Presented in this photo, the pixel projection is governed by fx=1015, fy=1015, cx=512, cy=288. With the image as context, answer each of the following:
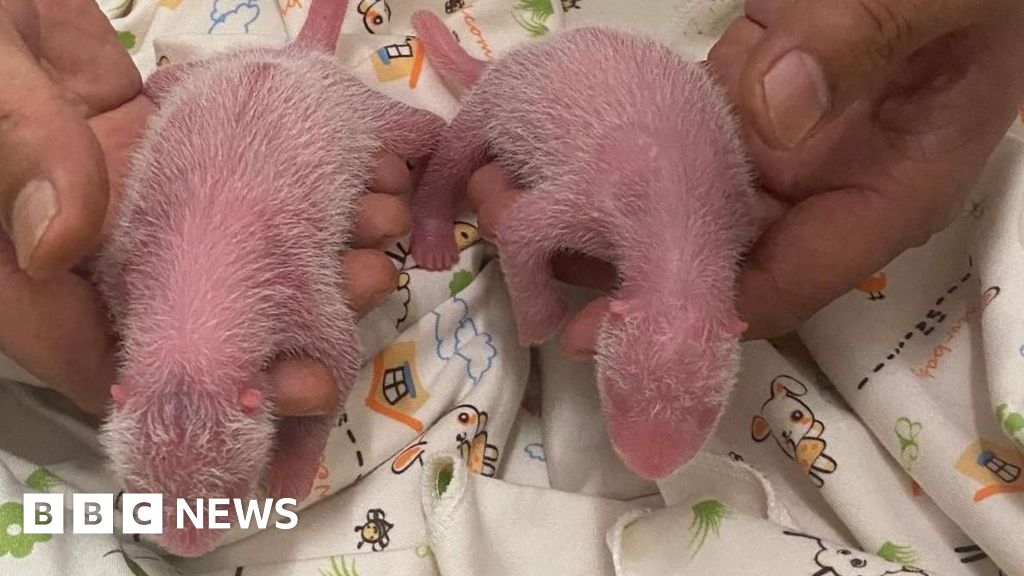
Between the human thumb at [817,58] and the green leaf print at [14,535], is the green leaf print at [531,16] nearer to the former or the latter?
the human thumb at [817,58]

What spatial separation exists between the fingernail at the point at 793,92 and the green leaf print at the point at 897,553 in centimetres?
47

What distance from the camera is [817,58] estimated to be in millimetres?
662

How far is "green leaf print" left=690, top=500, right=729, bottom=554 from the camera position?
0.94m

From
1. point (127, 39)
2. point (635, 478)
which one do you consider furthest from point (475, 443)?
point (127, 39)

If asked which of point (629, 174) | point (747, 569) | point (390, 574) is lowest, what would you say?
point (390, 574)

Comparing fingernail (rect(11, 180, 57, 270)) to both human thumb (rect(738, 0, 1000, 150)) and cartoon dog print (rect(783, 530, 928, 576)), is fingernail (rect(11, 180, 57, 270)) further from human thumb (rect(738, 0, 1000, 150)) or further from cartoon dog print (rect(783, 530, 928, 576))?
cartoon dog print (rect(783, 530, 928, 576))

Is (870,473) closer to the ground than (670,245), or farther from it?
closer to the ground

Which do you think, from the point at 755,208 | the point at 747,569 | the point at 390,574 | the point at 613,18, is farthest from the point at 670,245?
the point at 613,18

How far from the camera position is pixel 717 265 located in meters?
0.91

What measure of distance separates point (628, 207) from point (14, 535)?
616 millimetres

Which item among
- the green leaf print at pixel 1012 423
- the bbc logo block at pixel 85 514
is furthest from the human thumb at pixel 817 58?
the bbc logo block at pixel 85 514

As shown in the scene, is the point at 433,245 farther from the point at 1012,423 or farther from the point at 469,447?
the point at 1012,423

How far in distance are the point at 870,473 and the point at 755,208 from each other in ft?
0.93

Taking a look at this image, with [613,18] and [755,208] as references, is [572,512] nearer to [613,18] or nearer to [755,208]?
[755,208]
